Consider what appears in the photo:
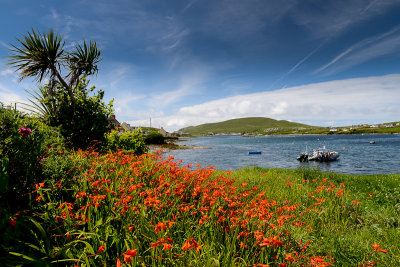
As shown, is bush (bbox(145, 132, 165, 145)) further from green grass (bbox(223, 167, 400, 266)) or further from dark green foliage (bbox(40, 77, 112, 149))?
green grass (bbox(223, 167, 400, 266))

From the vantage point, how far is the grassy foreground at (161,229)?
87.5 inches

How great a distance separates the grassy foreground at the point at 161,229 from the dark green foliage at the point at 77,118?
4691mm

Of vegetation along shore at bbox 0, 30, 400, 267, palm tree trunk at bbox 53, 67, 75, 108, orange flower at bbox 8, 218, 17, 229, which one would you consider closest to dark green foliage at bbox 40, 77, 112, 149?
palm tree trunk at bbox 53, 67, 75, 108

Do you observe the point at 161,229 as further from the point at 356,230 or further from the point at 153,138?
the point at 153,138

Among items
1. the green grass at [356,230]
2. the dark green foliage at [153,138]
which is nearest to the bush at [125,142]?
the green grass at [356,230]

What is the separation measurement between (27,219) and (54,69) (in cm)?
912

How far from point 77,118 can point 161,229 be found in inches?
342

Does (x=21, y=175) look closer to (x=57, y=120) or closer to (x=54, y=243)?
(x=54, y=243)

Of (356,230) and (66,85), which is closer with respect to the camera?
(356,230)

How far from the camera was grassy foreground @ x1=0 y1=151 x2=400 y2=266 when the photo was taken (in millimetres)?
2223

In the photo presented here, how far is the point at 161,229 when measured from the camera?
2078 mm

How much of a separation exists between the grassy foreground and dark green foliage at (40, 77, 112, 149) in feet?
15.4

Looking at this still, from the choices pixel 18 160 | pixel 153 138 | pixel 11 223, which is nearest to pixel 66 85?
pixel 18 160

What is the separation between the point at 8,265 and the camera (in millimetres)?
2035
